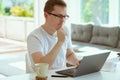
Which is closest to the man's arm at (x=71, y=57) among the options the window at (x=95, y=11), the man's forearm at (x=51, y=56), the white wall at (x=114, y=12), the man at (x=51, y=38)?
the man at (x=51, y=38)

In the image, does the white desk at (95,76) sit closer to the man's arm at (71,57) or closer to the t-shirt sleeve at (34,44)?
the t-shirt sleeve at (34,44)

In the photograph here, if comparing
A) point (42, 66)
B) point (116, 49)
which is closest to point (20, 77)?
point (42, 66)

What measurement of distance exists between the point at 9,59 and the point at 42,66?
15.3 feet

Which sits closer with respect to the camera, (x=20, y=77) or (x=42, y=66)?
(x=42, y=66)

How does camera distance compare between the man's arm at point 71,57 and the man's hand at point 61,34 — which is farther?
the man's arm at point 71,57

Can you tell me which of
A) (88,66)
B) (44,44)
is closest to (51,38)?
(44,44)

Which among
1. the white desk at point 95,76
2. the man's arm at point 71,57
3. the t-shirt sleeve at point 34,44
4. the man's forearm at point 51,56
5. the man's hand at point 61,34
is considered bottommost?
the white desk at point 95,76

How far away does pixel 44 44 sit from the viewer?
6.78 feet

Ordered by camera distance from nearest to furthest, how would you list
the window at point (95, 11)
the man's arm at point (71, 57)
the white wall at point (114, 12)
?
the man's arm at point (71, 57), the white wall at point (114, 12), the window at point (95, 11)

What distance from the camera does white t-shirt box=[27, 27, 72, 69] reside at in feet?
6.55

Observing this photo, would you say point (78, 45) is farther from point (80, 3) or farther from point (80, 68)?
point (80, 68)

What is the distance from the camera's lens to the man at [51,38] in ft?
6.40

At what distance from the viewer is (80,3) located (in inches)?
268

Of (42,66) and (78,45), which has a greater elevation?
(42,66)
